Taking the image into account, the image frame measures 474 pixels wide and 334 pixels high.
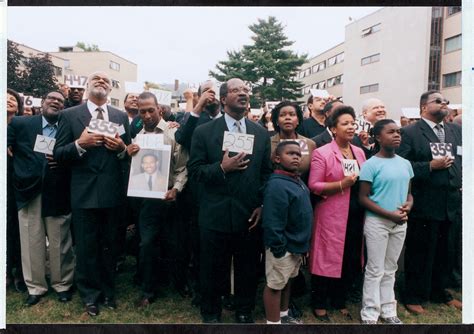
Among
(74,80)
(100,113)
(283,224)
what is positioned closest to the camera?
(283,224)

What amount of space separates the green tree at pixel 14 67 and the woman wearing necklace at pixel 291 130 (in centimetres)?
242

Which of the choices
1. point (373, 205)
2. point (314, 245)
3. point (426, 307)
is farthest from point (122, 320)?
point (426, 307)

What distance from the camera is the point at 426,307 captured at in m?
4.12

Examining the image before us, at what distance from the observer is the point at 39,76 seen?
4000 mm

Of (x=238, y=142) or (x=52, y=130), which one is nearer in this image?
(x=238, y=142)

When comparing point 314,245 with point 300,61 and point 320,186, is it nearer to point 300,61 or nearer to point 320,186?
point 320,186

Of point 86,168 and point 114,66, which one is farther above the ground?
point 114,66

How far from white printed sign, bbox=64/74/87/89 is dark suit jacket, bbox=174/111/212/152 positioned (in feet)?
4.56

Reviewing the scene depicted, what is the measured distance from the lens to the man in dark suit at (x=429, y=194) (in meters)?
3.95

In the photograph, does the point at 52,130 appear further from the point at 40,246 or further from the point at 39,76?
the point at 40,246

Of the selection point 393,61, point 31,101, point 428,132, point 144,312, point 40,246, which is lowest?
point 144,312

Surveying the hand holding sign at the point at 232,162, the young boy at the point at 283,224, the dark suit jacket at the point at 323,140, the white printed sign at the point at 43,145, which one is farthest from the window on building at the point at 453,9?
the white printed sign at the point at 43,145

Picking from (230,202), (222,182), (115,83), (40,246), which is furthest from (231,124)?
(40,246)

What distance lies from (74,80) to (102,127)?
1187mm
